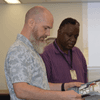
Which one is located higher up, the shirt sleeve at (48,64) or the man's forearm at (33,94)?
the shirt sleeve at (48,64)

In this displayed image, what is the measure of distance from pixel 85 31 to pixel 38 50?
322 centimetres

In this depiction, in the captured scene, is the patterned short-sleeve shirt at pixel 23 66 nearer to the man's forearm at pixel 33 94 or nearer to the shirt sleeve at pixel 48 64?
the man's forearm at pixel 33 94

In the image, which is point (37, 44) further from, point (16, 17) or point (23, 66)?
point (16, 17)

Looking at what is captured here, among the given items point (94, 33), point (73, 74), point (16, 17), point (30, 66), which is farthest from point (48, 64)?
point (16, 17)

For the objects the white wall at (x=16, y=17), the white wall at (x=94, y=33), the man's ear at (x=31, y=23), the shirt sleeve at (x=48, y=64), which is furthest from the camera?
the white wall at (x=16, y=17)

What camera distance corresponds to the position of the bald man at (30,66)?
2.73 feet

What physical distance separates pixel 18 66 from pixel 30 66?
0.09 m

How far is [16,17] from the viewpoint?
4.27 metres

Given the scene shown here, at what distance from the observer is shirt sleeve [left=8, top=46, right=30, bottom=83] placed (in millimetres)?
846

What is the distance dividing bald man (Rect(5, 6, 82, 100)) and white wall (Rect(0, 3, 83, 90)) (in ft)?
10.3

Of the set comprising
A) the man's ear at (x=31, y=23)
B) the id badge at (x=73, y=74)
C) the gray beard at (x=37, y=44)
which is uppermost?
the man's ear at (x=31, y=23)

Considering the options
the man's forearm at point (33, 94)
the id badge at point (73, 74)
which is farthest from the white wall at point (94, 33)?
the man's forearm at point (33, 94)

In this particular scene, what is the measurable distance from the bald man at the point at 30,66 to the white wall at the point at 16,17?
10.3ft

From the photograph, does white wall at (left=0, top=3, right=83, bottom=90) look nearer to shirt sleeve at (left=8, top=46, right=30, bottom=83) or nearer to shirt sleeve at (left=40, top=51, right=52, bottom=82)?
shirt sleeve at (left=40, top=51, right=52, bottom=82)
